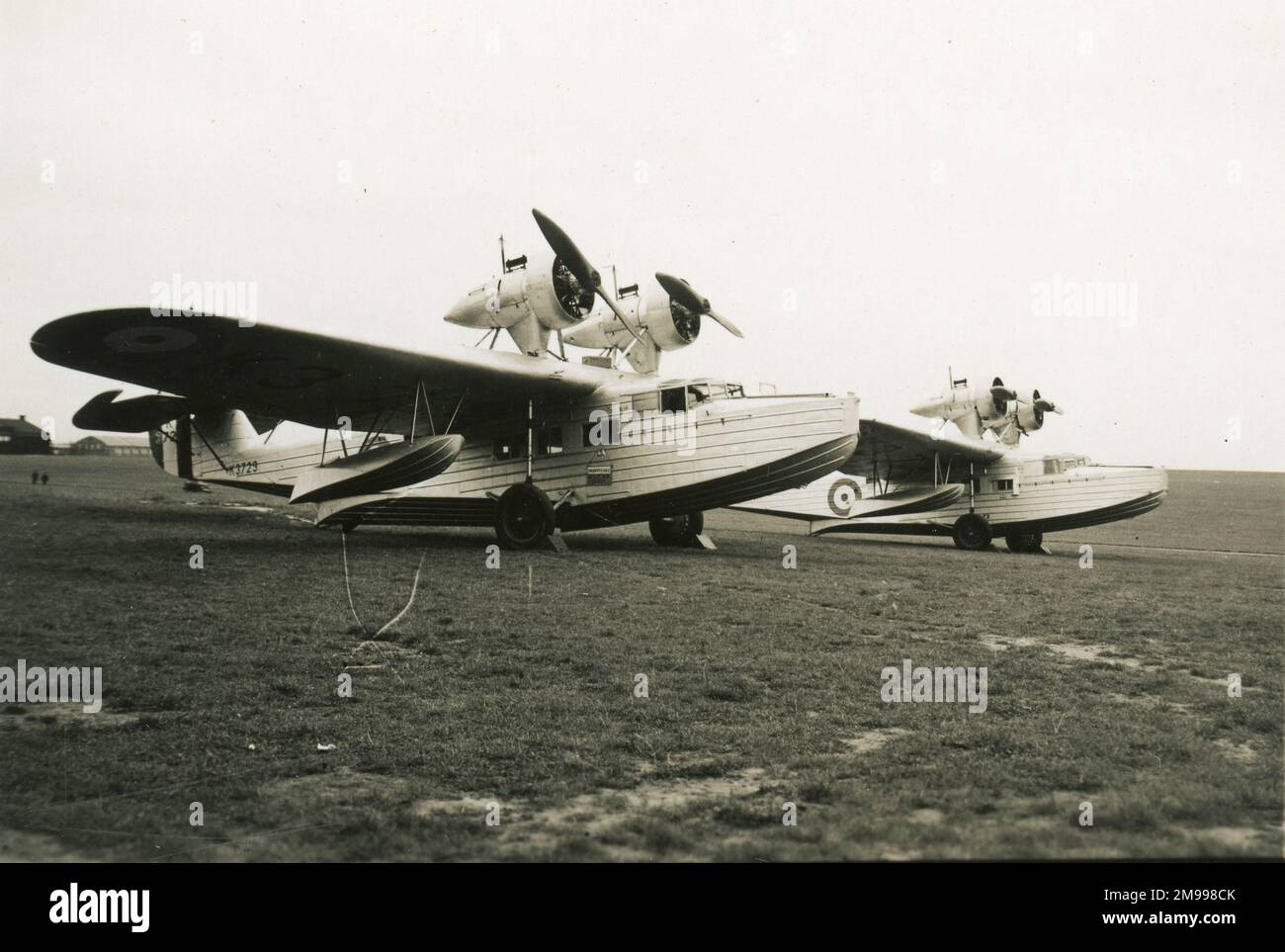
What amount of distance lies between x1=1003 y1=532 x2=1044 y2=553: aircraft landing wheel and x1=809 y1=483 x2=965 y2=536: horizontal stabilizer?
1683 mm

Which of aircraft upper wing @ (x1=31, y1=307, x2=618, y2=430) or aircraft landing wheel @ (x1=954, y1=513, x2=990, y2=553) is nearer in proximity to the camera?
aircraft upper wing @ (x1=31, y1=307, x2=618, y2=430)

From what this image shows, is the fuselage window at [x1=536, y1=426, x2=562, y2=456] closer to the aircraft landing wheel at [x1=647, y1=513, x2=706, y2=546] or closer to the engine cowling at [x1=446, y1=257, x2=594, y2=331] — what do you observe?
the engine cowling at [x1=446, y1=257, x2=594, y2=331]

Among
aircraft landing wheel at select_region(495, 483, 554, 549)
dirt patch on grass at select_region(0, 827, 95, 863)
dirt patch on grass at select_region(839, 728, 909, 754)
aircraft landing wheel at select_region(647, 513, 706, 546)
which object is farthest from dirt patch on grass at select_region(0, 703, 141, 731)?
aircraft landing wheel at select_region(647, 513, 706, 546)

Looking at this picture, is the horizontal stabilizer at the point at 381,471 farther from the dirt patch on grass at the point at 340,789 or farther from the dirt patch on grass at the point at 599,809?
the dirt patch on grass at the point at 599,809

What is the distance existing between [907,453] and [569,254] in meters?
11.2

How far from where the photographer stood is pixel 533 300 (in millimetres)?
14031

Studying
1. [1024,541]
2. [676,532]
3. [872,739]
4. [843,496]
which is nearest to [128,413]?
[676,532]

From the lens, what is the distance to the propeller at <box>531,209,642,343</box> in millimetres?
13039

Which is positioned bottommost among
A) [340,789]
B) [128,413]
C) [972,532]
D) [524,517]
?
[340,789]

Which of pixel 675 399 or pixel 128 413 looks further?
pixel 128 413

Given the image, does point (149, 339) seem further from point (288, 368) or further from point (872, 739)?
point (872, 739)
